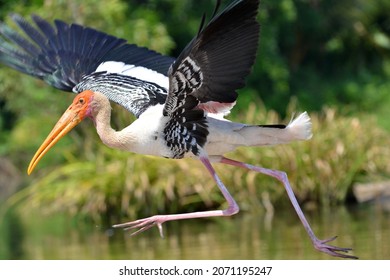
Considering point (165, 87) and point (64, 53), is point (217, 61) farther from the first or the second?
point (64, 53)

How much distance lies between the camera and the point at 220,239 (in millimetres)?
11859

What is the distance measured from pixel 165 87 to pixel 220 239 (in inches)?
135

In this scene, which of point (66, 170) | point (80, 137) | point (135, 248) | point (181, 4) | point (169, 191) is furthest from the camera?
point (181, 4)

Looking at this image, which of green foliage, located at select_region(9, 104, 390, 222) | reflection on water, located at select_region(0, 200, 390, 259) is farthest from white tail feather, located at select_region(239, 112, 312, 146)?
green foliage, located at select_region(9, 104, 390, 222)

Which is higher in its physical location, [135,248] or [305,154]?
[305,154]

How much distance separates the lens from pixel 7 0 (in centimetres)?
2473

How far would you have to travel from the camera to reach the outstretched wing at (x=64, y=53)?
922 centimetres

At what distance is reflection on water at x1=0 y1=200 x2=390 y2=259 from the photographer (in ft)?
34.6

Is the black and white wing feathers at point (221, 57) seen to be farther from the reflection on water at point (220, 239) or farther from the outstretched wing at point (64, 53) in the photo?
the reflection on water at point (220, 239)

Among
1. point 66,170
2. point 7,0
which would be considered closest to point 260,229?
point 66,170

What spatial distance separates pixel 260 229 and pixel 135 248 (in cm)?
155

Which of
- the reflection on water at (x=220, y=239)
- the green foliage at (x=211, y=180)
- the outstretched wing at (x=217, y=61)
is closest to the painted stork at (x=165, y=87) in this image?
the outstretched wing at (x=217, y=61)

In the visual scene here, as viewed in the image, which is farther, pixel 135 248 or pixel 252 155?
pixel 252 155

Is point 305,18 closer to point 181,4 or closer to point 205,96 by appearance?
point 181,4
